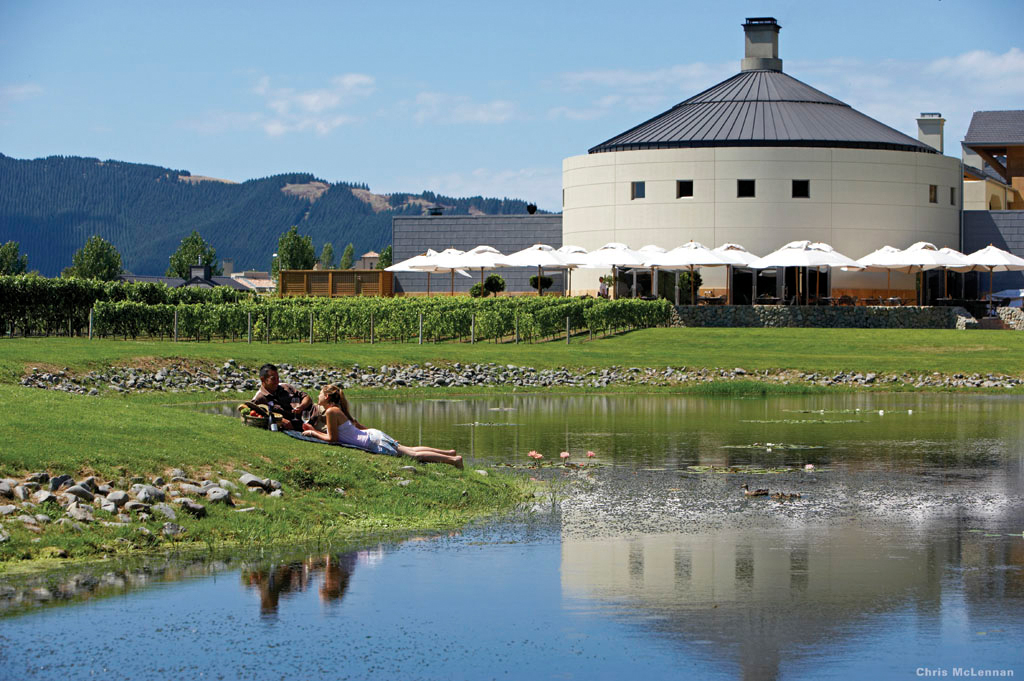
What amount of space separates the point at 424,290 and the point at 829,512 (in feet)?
216

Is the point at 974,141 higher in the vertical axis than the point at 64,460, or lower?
higher

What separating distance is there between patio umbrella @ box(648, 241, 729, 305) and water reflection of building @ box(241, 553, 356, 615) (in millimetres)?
50963

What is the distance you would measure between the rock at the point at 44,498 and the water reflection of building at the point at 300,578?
2476 millimetres

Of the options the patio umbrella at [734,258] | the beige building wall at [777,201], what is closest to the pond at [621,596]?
the patio umbrella at [734,258]

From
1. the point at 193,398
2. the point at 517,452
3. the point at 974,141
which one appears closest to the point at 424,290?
the point at 974,141

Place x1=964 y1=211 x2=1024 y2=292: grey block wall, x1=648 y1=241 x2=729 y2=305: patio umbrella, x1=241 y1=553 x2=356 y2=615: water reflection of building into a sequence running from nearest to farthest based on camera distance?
1. x1=241 y1=553 x2=356 y2=615: water reflection of building
2. x1=648 y1=241 x2=729 y2=305: patio umbrella
3. x1=964 y1=211 x2=1024 y2=292: grey block wall

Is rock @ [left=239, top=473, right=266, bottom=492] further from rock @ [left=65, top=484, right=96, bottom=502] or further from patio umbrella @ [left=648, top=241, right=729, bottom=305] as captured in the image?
patio umbrella @ [left=648, top=241, right=729, bottom=305]

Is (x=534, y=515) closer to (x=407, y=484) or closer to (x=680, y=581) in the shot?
(x=407, y=484)

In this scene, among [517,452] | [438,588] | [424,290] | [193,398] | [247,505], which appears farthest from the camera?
[424,290]

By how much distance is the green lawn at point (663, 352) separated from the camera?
3869 cm

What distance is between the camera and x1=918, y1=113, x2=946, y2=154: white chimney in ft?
343

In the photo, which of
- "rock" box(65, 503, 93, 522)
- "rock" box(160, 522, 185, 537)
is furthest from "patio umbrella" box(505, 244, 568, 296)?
"rock" box(65, 503, 93, 522)

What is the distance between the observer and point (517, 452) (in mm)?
21938

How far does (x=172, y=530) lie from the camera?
1323cm
